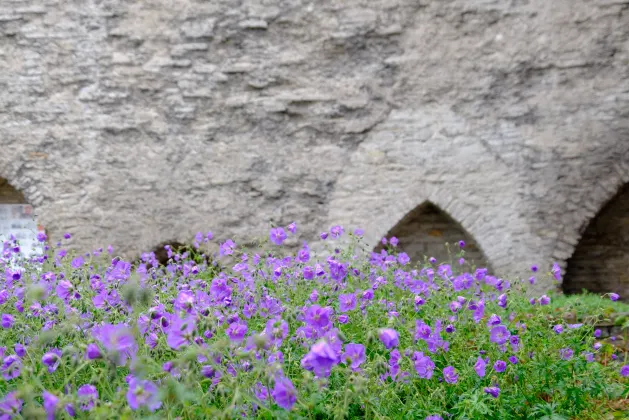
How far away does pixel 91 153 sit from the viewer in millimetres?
7176

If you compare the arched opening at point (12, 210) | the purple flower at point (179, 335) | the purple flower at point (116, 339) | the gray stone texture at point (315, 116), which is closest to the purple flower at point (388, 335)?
the purple flower at point (179, 335)

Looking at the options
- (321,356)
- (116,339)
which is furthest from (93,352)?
(321,356)

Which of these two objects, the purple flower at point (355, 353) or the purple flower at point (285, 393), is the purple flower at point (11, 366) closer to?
the purple flower at point (285, 393)

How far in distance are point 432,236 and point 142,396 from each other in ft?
19.8

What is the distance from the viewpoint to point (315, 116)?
6.96 metres

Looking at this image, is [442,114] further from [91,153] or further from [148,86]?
[91,153]

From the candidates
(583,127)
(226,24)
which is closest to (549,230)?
(583,127)

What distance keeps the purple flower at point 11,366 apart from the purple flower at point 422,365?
3.60 ft

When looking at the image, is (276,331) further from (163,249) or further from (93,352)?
(163,249)

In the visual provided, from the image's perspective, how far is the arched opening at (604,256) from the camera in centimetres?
743

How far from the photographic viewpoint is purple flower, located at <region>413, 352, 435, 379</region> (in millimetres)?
2271

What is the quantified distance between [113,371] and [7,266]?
106 inches

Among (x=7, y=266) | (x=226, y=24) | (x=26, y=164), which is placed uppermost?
(x=226, y=24)

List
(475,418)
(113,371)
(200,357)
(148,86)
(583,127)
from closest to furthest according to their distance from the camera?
(113,371), (200,357), (475,418), (583,127), (148,86)
